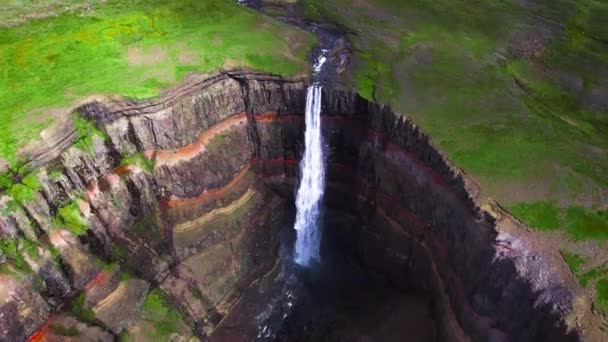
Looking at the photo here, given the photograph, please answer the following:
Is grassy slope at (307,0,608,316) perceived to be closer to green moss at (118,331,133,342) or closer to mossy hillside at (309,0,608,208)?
mossy hillside at (309,0,608,208)

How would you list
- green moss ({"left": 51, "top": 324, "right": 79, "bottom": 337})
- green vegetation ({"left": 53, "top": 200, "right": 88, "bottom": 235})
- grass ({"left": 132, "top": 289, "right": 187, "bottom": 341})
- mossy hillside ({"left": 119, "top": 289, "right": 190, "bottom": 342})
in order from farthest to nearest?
grass ({"left": 132, "top": 289, "right": 187, "bottom": 341}), mossy hillside ({"left": 119, "top": 289, "right": 190, "bottom": 342}), green vegetation ({"left": 53, "top": 200, "right": 88, "bottom": 235}), green moss ({"left": 51, "top": 324, "right": 79, "bottom": 337})

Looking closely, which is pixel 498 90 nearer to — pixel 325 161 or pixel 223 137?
pixel 325 161

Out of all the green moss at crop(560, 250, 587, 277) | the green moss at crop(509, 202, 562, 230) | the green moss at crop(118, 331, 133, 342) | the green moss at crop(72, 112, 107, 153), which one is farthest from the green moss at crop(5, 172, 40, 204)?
the green moss at crop(560, 250, 587, 277)

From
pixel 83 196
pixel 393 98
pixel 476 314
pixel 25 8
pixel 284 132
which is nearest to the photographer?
pixel 476 314

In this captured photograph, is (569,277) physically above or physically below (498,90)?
below

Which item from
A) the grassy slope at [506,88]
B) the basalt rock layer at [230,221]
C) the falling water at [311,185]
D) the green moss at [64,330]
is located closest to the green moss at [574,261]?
the basalt rock layer at [230,221]

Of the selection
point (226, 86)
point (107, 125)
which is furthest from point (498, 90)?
point (107, 125)
